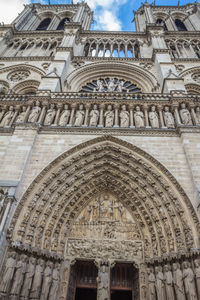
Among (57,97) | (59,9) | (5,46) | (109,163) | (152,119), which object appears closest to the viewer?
(109,163)

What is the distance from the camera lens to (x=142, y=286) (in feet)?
18.2

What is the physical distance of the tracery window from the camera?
40.1ft

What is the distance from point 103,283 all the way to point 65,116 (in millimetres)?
5645

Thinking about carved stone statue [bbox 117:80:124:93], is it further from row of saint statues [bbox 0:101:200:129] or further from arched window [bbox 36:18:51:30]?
arched window [bbox 36:18:51:30]

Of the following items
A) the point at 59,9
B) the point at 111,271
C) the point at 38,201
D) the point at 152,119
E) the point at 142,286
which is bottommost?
the point at 142,286

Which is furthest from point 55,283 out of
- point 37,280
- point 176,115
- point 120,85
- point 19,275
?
point 120,85

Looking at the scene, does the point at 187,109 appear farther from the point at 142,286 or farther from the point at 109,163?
the point at 142,286

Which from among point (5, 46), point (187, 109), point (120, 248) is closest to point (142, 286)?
point (120, 248)

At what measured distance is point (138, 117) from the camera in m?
8.13

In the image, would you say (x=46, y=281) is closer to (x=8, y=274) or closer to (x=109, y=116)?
(x=8, y=274)

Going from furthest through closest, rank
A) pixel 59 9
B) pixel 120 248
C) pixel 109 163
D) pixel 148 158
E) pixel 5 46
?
pixel 59 9 < pixel 5 46 < pixel 109 163 < pixel 148 158 < pixel 120 248

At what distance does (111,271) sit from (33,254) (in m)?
2.44

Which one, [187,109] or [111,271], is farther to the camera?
[187,109]

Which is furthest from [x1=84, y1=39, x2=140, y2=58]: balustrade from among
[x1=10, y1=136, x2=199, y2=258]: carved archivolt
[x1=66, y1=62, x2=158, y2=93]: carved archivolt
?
[x1=10, y1=136, x2=199, y2=258]: carved archivolt
